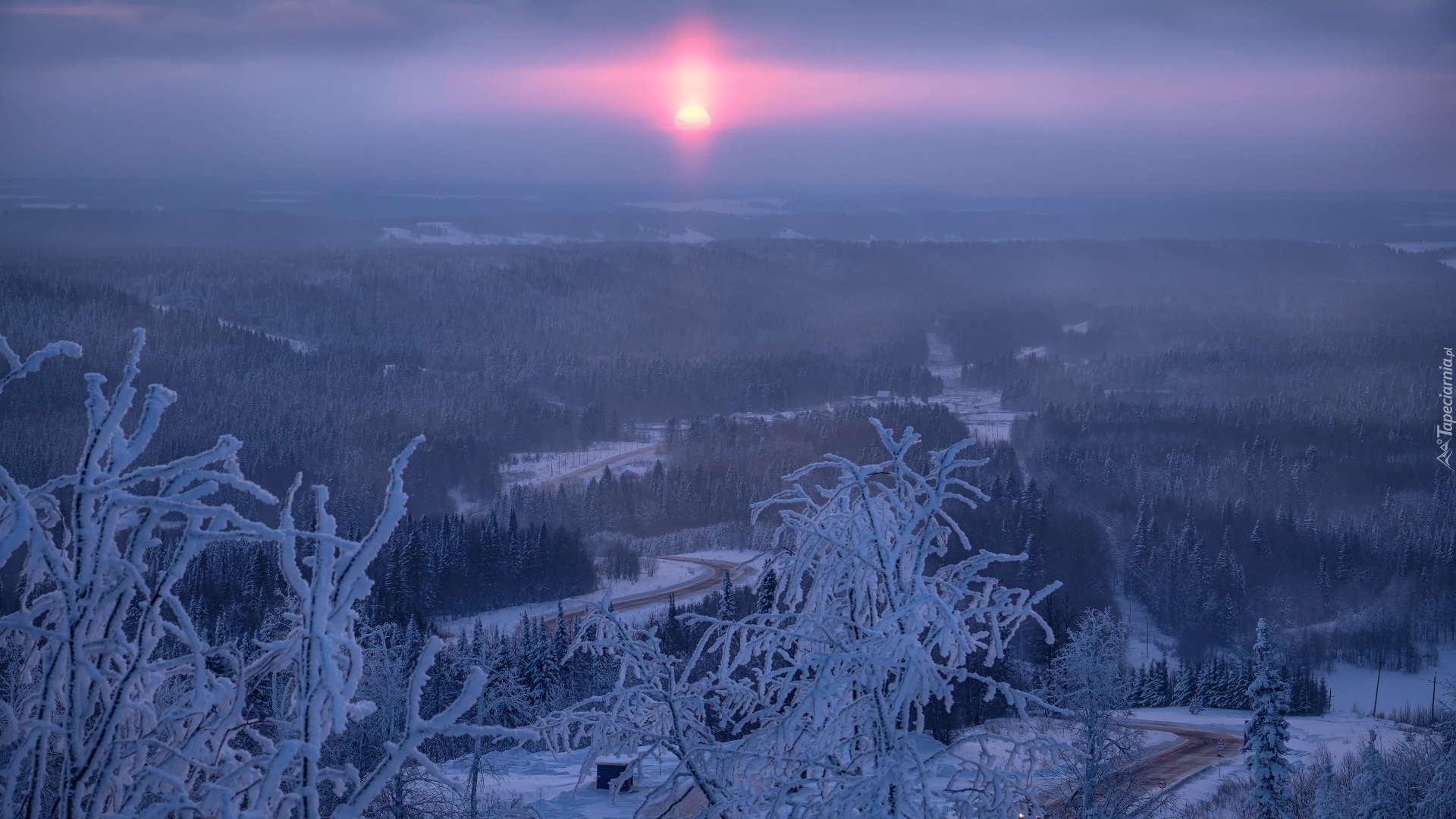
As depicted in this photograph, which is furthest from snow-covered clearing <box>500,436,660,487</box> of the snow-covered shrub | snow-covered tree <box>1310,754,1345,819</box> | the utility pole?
snow-covered tree <box>1310,754,1345,819</box>

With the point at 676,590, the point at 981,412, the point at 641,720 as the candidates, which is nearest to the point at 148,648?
the point at 641,720

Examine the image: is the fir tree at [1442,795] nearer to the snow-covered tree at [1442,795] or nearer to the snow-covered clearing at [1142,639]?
the snow-covered tree at [1442,795]

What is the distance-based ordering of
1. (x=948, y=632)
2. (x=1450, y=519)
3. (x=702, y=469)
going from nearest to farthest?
(x=948, y=632) → (x=1450, y=519) → (x=702, y=469)

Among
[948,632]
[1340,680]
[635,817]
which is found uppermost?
[948,632]

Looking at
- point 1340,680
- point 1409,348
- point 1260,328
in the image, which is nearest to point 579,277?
point 1260,328

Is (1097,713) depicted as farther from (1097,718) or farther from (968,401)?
(968,401)

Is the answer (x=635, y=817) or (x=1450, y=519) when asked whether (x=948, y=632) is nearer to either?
(x=635, y=817)

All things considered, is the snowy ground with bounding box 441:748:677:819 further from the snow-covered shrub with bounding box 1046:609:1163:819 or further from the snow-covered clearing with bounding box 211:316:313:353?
the snow-covered clearing with bounding box 211:316:313:353
